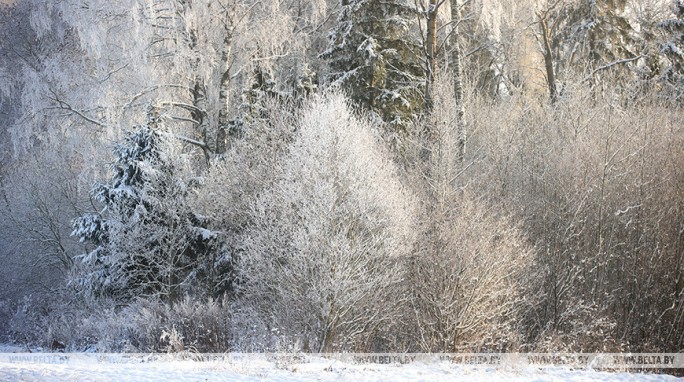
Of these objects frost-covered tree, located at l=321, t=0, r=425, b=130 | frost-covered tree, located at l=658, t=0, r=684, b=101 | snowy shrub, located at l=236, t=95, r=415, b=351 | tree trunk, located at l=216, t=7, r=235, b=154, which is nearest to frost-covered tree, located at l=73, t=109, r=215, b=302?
tree trunk, located at l=216, t=7, r=235, b=154

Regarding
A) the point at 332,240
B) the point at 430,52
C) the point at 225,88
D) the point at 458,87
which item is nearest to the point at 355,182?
the point at 332,240

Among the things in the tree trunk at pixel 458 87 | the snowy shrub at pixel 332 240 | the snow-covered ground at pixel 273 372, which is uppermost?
the tree trunk at pixel 458 87

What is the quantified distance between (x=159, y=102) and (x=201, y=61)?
1.62 m

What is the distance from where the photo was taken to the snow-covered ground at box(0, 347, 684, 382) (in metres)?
6.47

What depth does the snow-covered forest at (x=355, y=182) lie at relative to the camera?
1245 centimetres

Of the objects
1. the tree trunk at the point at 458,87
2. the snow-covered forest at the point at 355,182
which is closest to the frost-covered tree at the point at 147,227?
the snow-covered forest at the point at 355,182

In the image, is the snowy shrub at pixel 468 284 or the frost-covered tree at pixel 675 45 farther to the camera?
the frost-covered tree at pixel 675 45

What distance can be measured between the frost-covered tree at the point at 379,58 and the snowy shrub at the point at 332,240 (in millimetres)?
5959

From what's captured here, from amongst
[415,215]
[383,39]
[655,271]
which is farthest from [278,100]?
[655,271]

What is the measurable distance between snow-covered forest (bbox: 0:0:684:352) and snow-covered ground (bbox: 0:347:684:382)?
3115 mm

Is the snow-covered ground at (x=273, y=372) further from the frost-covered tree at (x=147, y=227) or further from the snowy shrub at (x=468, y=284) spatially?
the frost-covered tree at (x=147, y=227)

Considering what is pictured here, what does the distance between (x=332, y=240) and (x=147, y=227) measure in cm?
596

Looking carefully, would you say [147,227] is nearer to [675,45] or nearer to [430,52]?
[430,52]

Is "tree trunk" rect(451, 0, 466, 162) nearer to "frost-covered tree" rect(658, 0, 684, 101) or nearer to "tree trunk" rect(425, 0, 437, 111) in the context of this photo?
"tree trunk" rect(425, 0, 437, 111)
